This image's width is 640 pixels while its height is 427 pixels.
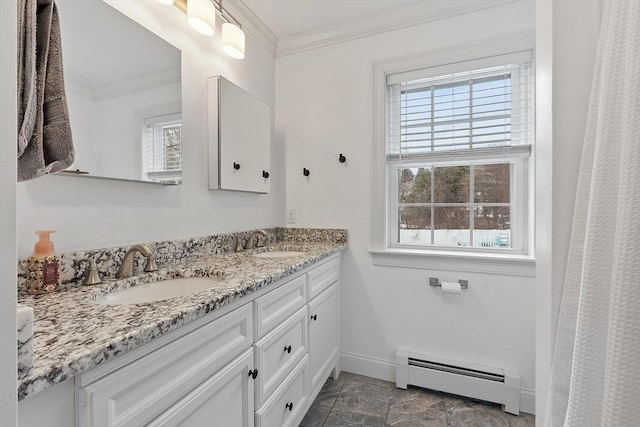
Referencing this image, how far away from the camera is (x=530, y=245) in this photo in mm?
1696

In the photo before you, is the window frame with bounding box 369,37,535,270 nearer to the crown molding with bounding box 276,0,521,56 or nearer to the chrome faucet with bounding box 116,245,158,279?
the crown molding with bounding box 276,0,521,56

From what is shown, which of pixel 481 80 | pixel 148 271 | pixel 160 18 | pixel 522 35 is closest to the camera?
pixel 148 271

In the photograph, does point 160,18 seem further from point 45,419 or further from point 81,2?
point 45,419

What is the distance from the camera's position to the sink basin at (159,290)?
3.18ft

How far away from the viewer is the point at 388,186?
80.6 inches

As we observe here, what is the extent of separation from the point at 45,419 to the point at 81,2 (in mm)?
1224

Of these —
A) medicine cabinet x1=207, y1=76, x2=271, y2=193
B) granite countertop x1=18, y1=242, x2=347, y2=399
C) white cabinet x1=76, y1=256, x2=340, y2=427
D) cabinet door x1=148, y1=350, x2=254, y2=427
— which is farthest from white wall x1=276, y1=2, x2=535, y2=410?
cabinet door x1=148, y1=350, x2=254, y2=427

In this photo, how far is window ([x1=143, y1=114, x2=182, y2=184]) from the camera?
4.00 feet

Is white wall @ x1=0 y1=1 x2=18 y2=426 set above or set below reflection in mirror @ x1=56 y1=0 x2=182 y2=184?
below

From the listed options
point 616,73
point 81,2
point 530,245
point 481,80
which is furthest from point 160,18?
point 530,245

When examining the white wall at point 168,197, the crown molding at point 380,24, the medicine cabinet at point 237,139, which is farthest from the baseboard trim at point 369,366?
the crown molding at point 380,24

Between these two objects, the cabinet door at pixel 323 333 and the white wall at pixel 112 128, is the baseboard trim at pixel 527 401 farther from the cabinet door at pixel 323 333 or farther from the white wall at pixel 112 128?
the white wall at pixel 112 128

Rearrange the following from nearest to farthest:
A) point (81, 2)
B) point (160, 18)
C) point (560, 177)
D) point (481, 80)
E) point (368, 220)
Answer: point (560, 177) < point (81, 2) < point (160, 18) < point (481, 80) < point (368, 220)

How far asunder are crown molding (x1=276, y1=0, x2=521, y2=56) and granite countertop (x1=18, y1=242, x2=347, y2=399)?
1730 millimetres
